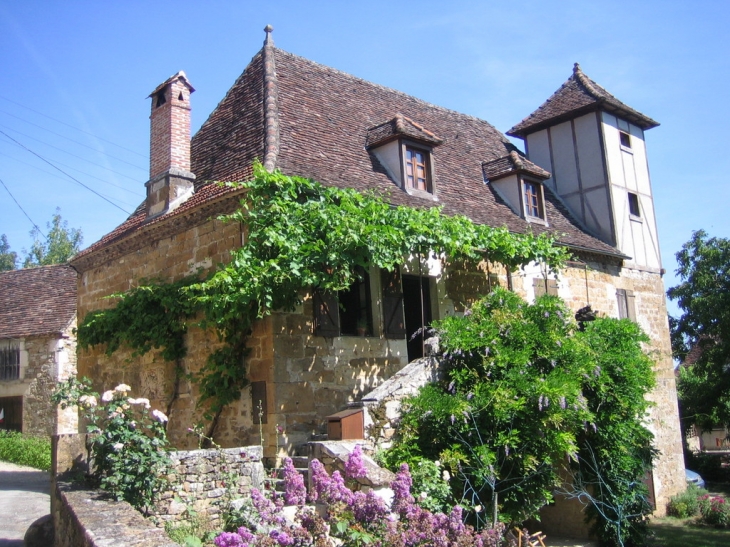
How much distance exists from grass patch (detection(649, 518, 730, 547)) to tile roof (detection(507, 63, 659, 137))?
29.4 ft

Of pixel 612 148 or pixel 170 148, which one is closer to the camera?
pixel 170 148

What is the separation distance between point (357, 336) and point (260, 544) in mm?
5934

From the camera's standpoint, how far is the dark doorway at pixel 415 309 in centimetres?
1157

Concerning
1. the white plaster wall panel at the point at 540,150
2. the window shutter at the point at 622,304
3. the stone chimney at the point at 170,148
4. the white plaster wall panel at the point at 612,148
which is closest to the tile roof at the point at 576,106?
the white plaster wall panel at the point at 540,150

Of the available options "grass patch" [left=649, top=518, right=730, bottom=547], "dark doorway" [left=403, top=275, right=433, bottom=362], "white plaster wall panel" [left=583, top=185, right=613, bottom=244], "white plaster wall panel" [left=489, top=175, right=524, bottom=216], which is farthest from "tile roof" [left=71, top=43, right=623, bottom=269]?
"grass patch" [left=649, top=518, right=730, bottom=547]

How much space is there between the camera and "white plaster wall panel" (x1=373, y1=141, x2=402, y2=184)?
11.8 meters

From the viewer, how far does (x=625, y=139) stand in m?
16.5

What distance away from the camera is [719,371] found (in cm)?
2023

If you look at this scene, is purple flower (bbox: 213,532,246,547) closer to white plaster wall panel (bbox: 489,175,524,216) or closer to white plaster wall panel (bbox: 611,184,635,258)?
white plaster wall panel (bbox: 489,175,524,216)

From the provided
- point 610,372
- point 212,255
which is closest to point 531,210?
point 610,372

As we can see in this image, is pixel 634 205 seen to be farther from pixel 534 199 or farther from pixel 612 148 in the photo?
pixel 534 199

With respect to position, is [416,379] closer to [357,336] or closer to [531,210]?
[357,336]

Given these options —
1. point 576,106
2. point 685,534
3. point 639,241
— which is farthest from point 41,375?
point 685,534

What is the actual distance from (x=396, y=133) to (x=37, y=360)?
13.1 metres
